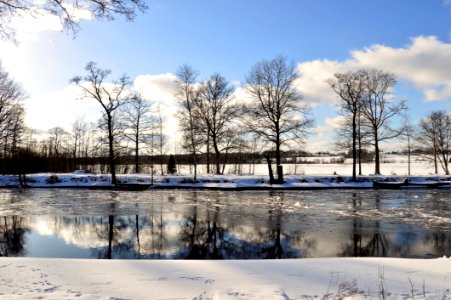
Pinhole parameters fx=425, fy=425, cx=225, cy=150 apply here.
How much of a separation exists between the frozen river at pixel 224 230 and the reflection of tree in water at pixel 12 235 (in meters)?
0.03

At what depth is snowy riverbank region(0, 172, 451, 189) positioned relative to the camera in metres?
39.9

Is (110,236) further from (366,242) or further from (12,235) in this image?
(366,242)

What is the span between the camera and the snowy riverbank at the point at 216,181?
39938 millimetres

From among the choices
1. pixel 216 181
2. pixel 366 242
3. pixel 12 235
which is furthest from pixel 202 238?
pixel 216 181

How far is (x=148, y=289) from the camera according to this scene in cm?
703

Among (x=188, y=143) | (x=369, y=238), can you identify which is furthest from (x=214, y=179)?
(x=369, y=238)

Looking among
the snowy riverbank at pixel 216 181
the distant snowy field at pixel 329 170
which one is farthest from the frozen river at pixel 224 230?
the distant snowy field at pixel 329 170

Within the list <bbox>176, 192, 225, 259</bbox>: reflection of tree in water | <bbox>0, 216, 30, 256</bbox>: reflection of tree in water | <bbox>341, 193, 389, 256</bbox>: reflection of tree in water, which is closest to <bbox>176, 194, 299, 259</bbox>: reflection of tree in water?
<bbox>176, 192, 225, 259</bbox>: reflection of tree in water

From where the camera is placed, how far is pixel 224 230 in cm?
1639

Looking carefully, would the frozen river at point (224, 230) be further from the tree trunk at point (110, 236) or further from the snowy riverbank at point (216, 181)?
the snowy riverbank at point (216, 181)

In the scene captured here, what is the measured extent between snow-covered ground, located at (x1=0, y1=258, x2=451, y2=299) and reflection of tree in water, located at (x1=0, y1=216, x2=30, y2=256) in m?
3.89

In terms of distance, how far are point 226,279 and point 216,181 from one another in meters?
34.8

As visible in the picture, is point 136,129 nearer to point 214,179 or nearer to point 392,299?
point 214,179

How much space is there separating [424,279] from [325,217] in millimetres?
12426
